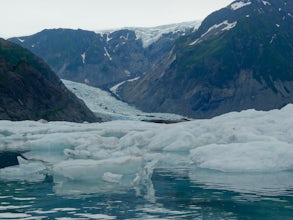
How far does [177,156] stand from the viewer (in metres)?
37.2

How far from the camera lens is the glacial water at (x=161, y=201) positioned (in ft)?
55.2

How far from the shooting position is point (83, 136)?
44938mm

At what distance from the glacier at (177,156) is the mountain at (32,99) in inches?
2664

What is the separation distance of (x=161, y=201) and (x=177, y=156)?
18.0 metres

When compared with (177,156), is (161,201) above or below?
above

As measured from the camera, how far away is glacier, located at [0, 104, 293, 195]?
24.5m

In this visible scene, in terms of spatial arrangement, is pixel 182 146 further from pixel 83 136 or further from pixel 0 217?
pixel 0 217

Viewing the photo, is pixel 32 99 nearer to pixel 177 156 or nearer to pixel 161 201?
pixel 177 156

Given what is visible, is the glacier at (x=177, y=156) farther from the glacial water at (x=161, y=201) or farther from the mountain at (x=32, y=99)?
the mountain at (x=32, y=99)

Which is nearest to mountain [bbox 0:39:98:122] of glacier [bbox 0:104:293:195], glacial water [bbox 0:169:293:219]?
glacier [bbox 0:104:293:195]

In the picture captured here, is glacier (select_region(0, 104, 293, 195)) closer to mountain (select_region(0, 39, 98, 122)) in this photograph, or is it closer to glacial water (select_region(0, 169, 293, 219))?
glacial water (select_region(0, 169, 293, 219))

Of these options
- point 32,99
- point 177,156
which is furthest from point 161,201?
point 32,99

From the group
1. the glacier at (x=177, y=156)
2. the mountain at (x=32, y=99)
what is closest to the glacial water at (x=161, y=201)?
the glacier at (x=177, y=156)

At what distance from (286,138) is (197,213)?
69.6 ft
